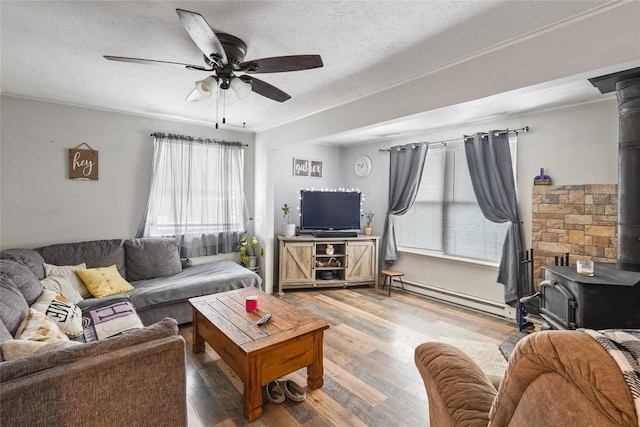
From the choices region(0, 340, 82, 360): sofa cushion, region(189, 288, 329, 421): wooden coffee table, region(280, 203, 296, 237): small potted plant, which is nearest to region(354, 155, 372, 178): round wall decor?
region(280, 203, 296, 237): small potted plant

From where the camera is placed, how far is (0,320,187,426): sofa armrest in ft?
3.28

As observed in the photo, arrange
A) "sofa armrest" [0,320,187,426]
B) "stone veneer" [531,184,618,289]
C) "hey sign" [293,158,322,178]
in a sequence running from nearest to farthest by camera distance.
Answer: "sofa armrest" [0,320,187,426] → "stone veneer" [531,184,618,289] → "hey sign" [293,158,322,178]

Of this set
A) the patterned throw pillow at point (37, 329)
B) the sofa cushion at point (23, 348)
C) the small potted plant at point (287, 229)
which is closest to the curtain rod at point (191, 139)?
the small potted plant at point (287, 229)

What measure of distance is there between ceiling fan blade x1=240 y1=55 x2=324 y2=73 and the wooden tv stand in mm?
2881

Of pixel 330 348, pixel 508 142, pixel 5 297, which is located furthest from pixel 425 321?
pixel 5 297

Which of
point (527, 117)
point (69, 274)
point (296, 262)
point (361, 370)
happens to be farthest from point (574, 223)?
point (69, 274)

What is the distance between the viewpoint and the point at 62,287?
2.64 meters

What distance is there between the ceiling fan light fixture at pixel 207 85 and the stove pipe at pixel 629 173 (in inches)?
109

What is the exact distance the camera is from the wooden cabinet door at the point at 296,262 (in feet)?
14.5

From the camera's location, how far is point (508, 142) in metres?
3.44

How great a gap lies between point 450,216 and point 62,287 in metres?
4.54

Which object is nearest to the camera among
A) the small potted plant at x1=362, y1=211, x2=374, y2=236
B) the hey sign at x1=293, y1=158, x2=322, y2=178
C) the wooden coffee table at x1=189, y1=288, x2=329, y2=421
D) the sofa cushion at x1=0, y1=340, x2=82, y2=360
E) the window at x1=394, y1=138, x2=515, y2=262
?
the sofa cushion at x1=0, y1=340, x2=82, y2=360

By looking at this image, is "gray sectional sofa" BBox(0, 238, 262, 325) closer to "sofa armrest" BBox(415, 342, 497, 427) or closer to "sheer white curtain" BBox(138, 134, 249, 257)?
"sheer white curtain" BBox(138, 134, 249, 257)

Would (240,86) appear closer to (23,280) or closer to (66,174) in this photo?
(23,280)
